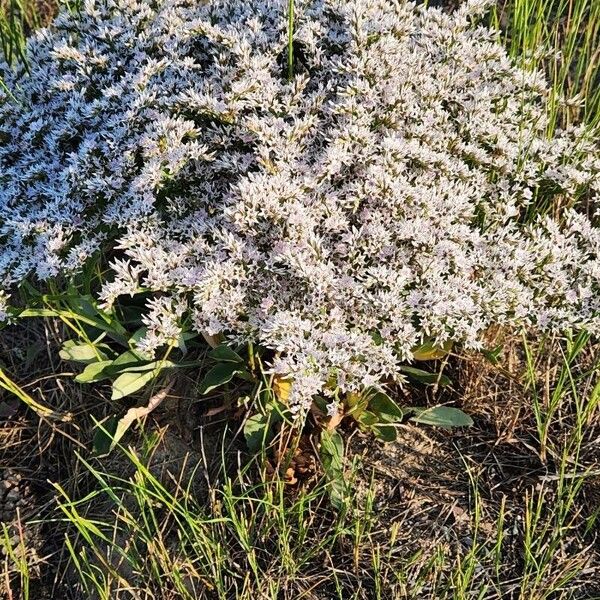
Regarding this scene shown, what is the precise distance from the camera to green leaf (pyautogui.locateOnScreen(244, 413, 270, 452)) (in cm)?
226

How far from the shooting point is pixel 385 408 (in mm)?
2291

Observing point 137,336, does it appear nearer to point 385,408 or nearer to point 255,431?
point 255,431

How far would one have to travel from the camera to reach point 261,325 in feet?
7.08

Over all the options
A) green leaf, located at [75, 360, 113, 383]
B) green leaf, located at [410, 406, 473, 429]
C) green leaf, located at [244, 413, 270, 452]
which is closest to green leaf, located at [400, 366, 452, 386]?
green leaf, located at [410, 406, 473, 429]

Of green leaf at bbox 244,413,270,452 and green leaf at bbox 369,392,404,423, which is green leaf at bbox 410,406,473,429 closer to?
green leaf at bbox 369,392,404,423

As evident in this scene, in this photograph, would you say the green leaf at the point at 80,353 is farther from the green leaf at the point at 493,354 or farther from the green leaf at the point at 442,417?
the green leaf at the point at 493,354

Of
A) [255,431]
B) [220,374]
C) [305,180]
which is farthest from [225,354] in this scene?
[305,180]

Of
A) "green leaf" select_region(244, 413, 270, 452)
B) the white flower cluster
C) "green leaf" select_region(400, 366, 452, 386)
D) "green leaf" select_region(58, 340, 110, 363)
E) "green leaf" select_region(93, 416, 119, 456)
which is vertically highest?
the white flower cluster

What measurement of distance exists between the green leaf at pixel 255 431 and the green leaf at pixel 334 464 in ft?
0.60

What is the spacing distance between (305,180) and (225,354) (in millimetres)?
574

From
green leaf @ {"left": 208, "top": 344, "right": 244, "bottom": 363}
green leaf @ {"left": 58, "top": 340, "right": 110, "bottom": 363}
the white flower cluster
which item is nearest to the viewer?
the white flower cluster

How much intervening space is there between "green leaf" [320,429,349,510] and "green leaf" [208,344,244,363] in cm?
35

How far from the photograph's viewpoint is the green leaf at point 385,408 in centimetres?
227

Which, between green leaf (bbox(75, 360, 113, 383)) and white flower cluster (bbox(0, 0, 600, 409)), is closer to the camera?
white flower cluster (bbox(0, 0, 600, 409))
